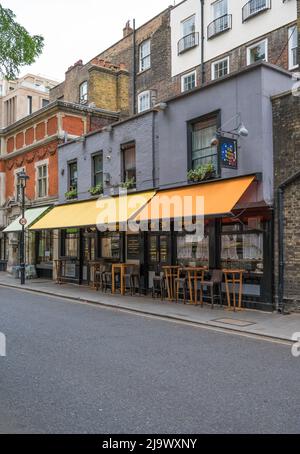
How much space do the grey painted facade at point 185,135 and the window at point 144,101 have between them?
847 centimetres

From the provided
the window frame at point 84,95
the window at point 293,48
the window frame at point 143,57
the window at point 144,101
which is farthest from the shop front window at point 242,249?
the window frame at point 84,95

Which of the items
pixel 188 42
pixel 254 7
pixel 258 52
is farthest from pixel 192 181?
pixel 188 42

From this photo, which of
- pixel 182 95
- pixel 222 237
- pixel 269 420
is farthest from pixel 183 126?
pixel 269 420

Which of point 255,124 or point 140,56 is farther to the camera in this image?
point 140,56

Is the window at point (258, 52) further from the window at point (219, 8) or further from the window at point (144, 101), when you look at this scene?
the window at point (144, 101)

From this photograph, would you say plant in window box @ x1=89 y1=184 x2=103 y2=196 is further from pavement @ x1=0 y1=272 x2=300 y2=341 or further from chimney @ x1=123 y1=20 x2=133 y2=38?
chimney @ x1=123 y1=20 x2=133 y2=38

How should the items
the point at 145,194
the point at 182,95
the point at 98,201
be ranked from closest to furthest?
1. the point at 182,95
2. the point at 145,194
3. the point at 98,201

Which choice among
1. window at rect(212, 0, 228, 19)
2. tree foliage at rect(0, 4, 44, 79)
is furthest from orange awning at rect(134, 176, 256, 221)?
window at rect(212, 0, 228, 19)

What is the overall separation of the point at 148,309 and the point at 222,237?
3.15 m

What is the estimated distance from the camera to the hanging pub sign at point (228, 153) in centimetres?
1208

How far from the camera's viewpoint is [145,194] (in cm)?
1590

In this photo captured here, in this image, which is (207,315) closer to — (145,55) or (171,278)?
(171,278)

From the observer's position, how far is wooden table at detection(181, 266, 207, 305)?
1330 cm
